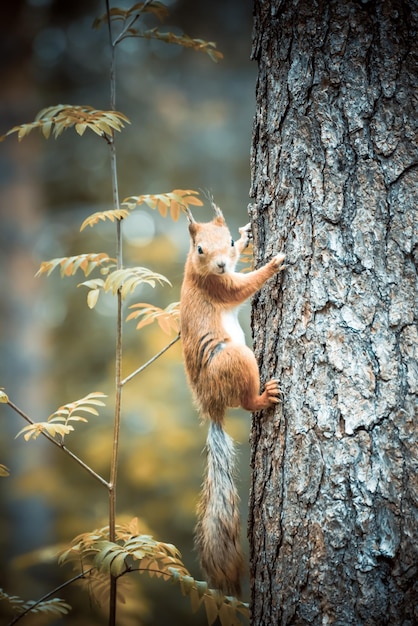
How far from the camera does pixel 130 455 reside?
10.6ft

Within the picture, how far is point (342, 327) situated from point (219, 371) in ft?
1.16

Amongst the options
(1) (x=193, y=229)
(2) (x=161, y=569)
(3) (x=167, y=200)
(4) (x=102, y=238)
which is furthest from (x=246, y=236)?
(4) (x=102, y=238)

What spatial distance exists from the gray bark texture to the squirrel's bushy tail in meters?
0.10

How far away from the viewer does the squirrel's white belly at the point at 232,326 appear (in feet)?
4.86

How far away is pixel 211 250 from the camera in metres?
1.51

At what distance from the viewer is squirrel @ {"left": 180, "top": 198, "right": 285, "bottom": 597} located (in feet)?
4.48

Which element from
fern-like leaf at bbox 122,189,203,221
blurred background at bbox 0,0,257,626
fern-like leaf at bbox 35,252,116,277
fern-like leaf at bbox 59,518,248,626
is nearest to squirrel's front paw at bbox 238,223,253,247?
fern-like leaf at bbox 122,189,203,221

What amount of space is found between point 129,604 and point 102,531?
3.41 ft

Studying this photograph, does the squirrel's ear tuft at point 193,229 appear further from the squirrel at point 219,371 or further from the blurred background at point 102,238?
the blurred background at point 102,238

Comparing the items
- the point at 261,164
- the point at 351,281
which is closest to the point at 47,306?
the point at 261,164

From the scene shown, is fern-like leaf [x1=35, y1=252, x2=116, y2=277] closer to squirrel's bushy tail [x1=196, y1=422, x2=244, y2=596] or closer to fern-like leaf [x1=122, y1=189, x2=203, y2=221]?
fern-like leaf [x1=122, y1=189, x2=203, y2=221]

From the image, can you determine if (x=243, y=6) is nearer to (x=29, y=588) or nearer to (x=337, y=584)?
(x=337, y=584)

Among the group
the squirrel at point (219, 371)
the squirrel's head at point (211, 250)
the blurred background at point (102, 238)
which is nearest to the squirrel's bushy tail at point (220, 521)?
the squirrel at point (219, 371)

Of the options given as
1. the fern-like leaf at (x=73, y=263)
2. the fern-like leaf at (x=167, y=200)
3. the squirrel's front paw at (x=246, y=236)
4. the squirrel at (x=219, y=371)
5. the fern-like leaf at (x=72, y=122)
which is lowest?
the squirrel at (x=219, y=371)
